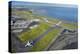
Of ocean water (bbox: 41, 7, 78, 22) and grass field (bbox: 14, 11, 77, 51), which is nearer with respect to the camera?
grass field (bbox: 14, 11, 77, 51)

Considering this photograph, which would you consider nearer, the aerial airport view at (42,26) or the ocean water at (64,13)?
the aerial airport view at (42,26)

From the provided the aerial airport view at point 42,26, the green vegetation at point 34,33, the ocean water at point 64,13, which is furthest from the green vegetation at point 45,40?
the ocean water at point 64,13

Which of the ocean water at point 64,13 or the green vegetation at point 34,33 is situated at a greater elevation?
the ocean water at point 64,13

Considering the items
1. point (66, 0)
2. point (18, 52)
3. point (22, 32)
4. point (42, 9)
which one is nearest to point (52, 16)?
point (42, 9)

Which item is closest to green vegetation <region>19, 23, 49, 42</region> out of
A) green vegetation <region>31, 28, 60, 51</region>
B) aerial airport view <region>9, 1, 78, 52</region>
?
aerial airport view <region>9, 1, 78, 52</region>

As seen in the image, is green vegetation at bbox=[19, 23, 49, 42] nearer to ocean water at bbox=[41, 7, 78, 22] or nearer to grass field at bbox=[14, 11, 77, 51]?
grass field at bbox=[14, 11, 77, 51]

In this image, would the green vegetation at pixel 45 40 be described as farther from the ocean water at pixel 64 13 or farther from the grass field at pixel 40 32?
the ocean water at pixel 64 13

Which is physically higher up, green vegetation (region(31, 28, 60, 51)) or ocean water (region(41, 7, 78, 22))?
ocean water (region(41, 7, 78, 22))

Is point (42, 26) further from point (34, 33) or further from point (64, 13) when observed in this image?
point (64, 13)
